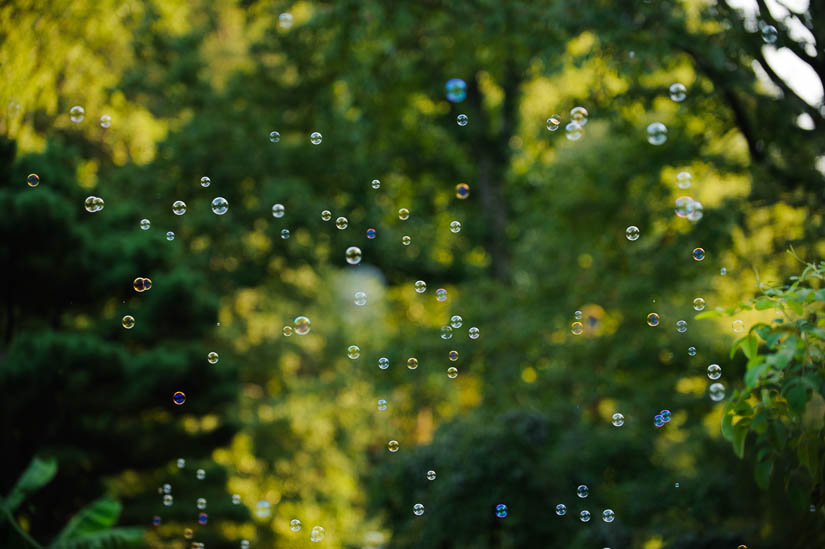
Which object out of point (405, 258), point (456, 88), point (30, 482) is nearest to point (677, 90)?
point (456, 88)

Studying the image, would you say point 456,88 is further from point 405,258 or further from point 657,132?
point 405,258

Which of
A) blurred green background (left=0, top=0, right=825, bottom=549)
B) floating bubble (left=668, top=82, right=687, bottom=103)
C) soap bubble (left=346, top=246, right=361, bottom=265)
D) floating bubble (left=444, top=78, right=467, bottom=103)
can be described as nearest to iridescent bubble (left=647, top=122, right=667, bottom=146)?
floating bubble (left=668, top=82, right=687, bottom=103)

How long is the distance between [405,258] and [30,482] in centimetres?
698

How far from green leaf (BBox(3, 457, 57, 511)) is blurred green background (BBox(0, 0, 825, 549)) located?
29 millimetres

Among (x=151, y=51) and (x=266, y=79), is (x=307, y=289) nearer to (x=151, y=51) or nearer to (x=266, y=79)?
(x=266, y=79)

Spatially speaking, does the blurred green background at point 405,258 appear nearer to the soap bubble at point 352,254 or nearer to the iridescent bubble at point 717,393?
the iridescent bubble at point 717,393

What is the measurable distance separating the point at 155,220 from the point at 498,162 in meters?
5.58

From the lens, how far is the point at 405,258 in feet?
37.7

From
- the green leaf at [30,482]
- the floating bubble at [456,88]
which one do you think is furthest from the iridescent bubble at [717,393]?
the green leaf at [30,482]

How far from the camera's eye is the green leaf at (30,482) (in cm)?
511

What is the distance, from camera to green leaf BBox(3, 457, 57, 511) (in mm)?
5105

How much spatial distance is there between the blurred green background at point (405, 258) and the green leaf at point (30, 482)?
3 centimetres

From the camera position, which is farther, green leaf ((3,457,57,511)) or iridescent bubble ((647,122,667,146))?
iridescent bubble ((647,122,667,146))

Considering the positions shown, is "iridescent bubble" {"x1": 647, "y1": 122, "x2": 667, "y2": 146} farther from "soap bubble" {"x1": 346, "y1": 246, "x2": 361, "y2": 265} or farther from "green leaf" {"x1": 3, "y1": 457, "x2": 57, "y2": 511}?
"green leaf" {"x1": 3, "y1": 457, "x2": 57, "y2": 511}
